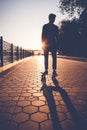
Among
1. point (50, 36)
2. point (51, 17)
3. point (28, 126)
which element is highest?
point (51, 17)

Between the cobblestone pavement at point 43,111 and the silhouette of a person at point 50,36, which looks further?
the silhouette of a person at point 50,36

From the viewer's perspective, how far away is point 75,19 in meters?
33.3

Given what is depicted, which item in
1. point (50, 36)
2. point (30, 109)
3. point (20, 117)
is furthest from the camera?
point (50, 36)

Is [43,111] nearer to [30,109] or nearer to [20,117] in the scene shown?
[30,109]

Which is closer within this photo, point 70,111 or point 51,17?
point 70,111

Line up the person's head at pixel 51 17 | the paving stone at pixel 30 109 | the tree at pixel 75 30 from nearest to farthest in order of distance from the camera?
the paving stone at pixel 30 109
the person's head at pixel 51 17
the tree at pixel 75 30

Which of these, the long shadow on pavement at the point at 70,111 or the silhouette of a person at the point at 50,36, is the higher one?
the silhouette of a person at the point at 50,36

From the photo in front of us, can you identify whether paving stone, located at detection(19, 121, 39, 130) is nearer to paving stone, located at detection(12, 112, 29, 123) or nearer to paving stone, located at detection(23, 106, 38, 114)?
paving stone, located at detection(12, 112, 29, 123)

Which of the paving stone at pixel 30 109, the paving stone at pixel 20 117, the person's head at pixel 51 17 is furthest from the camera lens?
the person's head at pixel 51 17

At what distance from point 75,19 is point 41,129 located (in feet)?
108

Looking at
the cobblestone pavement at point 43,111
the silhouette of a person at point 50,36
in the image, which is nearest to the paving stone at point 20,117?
the cobblestone pavement at point 43,111

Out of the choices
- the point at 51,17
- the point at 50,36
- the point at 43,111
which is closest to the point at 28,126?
the point at 43,111

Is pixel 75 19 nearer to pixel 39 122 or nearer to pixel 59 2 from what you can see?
pixel 59 2

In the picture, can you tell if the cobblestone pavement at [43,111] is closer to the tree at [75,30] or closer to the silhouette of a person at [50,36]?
the silhouette of a person at [50,36]
